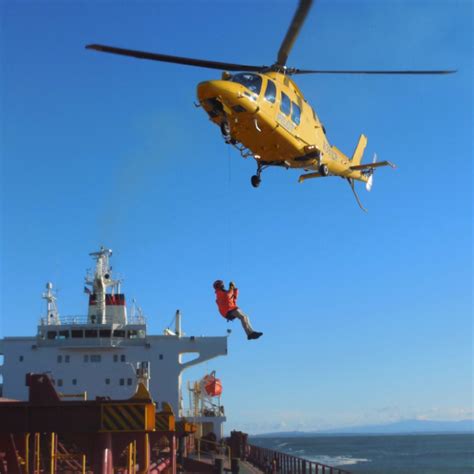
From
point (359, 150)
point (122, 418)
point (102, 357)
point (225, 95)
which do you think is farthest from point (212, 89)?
point (102, 357)

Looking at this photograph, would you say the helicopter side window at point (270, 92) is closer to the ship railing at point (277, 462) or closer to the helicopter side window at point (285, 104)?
the helicopter side window at point (285, 104)

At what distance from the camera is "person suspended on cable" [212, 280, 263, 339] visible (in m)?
13.3

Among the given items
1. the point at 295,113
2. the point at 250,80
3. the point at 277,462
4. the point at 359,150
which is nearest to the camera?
the point at 250,80

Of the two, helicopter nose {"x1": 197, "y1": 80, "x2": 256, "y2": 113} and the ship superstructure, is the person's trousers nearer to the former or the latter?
helicopter nose {"x1": 197, "y1": 80, "x2": 256, "y2": 113}

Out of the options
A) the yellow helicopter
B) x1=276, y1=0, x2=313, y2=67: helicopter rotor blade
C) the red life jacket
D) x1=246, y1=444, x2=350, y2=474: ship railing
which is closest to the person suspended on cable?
the red life jacket

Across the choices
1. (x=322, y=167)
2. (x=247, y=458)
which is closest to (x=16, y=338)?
(x=247, y=458)

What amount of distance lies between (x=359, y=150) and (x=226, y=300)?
1462cm

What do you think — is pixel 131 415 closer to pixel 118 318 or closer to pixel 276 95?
pixel 276 95

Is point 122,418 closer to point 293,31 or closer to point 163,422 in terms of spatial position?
point 163,422

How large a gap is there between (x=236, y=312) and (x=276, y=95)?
6200mm

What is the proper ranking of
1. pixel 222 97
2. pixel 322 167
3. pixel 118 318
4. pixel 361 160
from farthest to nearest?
pixel 118 318 < pixel 361 160 < pixel 322 167 < pixel 222 97

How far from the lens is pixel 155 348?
102 ft

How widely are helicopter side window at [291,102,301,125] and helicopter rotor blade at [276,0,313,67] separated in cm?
131

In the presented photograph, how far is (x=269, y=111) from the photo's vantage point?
55.6 ft
